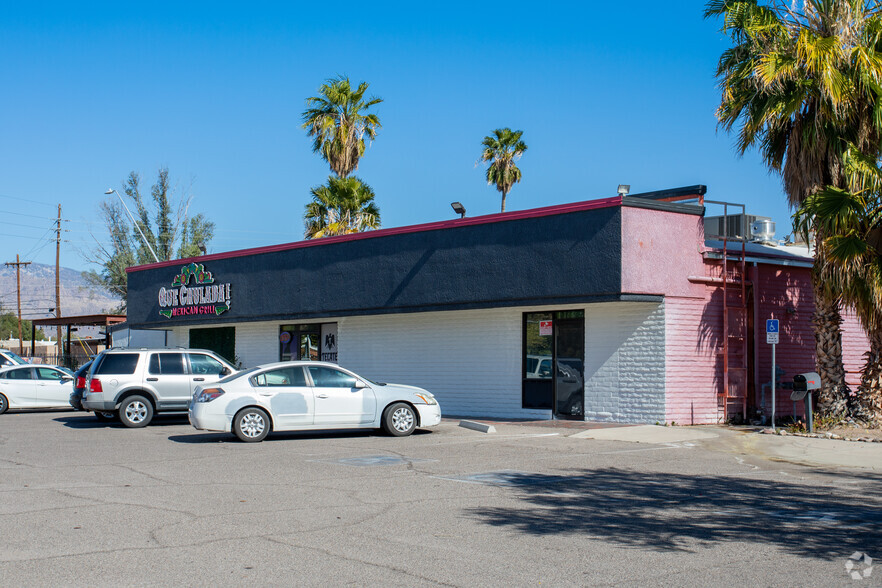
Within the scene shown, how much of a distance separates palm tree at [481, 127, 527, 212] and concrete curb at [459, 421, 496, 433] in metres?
28.1

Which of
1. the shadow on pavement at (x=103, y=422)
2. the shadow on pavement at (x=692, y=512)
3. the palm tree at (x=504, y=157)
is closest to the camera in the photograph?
the shadow on pavement at (x=692, y=512)

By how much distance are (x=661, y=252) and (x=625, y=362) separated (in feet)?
8.29

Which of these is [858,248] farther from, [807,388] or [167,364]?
[167,364]

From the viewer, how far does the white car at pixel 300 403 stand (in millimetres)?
15977

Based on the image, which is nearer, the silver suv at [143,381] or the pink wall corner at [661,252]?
the pink wall corner at [661,252]

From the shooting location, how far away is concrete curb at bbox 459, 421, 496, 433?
1827cm

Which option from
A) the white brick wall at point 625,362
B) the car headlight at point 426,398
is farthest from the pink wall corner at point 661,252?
the car headlight at point 426,398

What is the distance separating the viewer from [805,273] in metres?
21.4

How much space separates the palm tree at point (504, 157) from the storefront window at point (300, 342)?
67.6 feet

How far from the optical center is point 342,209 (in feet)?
115

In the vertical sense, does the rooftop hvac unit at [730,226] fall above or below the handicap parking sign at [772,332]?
above

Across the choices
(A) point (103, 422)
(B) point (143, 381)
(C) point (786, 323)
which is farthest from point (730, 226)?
(A) point (103, 422)

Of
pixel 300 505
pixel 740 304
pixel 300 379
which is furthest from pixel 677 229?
pixel 300 505

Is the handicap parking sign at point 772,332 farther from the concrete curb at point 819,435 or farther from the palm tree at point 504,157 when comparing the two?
the palm tree at point 504,157
